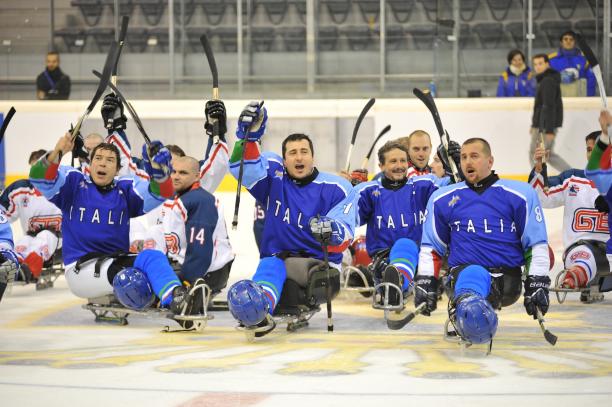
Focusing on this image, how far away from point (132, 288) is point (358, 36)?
7.15 meters

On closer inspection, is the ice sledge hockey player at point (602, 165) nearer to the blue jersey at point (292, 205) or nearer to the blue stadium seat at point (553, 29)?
the blue jersey at point (292, 205)

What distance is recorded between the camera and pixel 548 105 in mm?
11477

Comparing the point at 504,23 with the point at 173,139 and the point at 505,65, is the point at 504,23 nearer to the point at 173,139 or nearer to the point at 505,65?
the point at 505,65

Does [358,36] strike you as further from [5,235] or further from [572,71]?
[5,235]

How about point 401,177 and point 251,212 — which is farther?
point 251,212

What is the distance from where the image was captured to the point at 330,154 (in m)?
12.0

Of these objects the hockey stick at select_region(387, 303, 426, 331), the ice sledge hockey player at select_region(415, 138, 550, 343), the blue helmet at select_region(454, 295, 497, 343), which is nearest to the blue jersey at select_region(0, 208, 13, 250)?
the hockey stick at select_region(387, 303, 426, 331)

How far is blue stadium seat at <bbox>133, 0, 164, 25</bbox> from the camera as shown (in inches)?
487

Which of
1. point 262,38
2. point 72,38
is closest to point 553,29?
point 262,38

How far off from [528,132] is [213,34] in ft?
11.6

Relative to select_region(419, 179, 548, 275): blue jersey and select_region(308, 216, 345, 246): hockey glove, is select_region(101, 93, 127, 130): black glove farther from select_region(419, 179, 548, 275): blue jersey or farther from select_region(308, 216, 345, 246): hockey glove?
select_region(419, 179, 548, 275): blue jersey

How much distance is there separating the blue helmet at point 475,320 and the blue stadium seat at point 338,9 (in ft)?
25.9

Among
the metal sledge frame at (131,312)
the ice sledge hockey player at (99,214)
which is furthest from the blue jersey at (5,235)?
the metal sledge frame at (131,312)

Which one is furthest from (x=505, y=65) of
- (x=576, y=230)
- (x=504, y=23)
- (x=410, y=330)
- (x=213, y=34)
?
(x=410, y=330)
